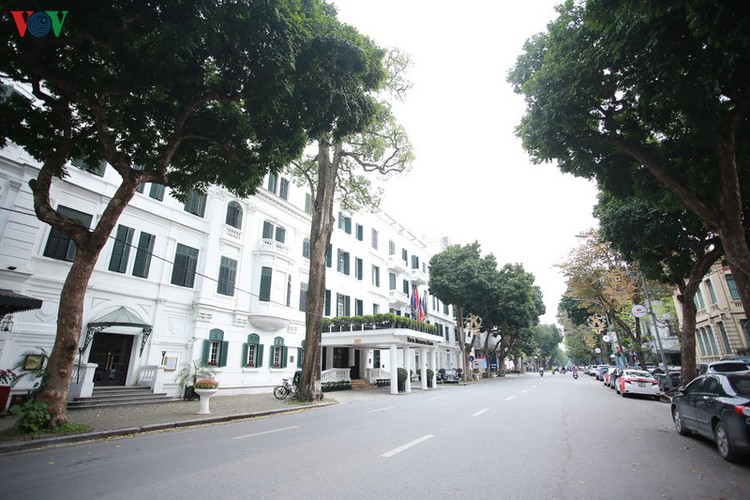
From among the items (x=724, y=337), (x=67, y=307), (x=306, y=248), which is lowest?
(x=67, y=307)

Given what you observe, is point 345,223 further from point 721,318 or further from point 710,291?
point 710,291

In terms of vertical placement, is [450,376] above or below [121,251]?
below

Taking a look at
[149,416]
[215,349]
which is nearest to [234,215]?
[215,349]

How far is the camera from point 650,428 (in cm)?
955

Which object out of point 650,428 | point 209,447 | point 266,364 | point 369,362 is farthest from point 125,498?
point 369,362

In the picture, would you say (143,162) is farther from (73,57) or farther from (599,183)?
(599,183)

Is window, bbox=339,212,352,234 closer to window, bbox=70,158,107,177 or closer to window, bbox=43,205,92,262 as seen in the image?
window, bbox=70,158,107,177

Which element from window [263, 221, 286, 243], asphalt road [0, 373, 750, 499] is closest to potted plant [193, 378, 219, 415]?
asphalt road [0, 373, 750, 499]

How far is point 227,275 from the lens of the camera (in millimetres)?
20609

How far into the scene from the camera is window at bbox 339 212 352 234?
2967 centimetres

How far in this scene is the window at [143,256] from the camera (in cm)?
1698

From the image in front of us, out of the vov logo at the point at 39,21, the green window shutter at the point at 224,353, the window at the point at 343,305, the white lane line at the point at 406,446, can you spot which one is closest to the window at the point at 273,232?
the green window shutter at the point at 224,353

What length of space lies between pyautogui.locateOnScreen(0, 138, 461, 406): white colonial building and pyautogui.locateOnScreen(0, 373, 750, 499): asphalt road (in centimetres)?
857

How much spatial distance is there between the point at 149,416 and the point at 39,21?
10730 millimetres
